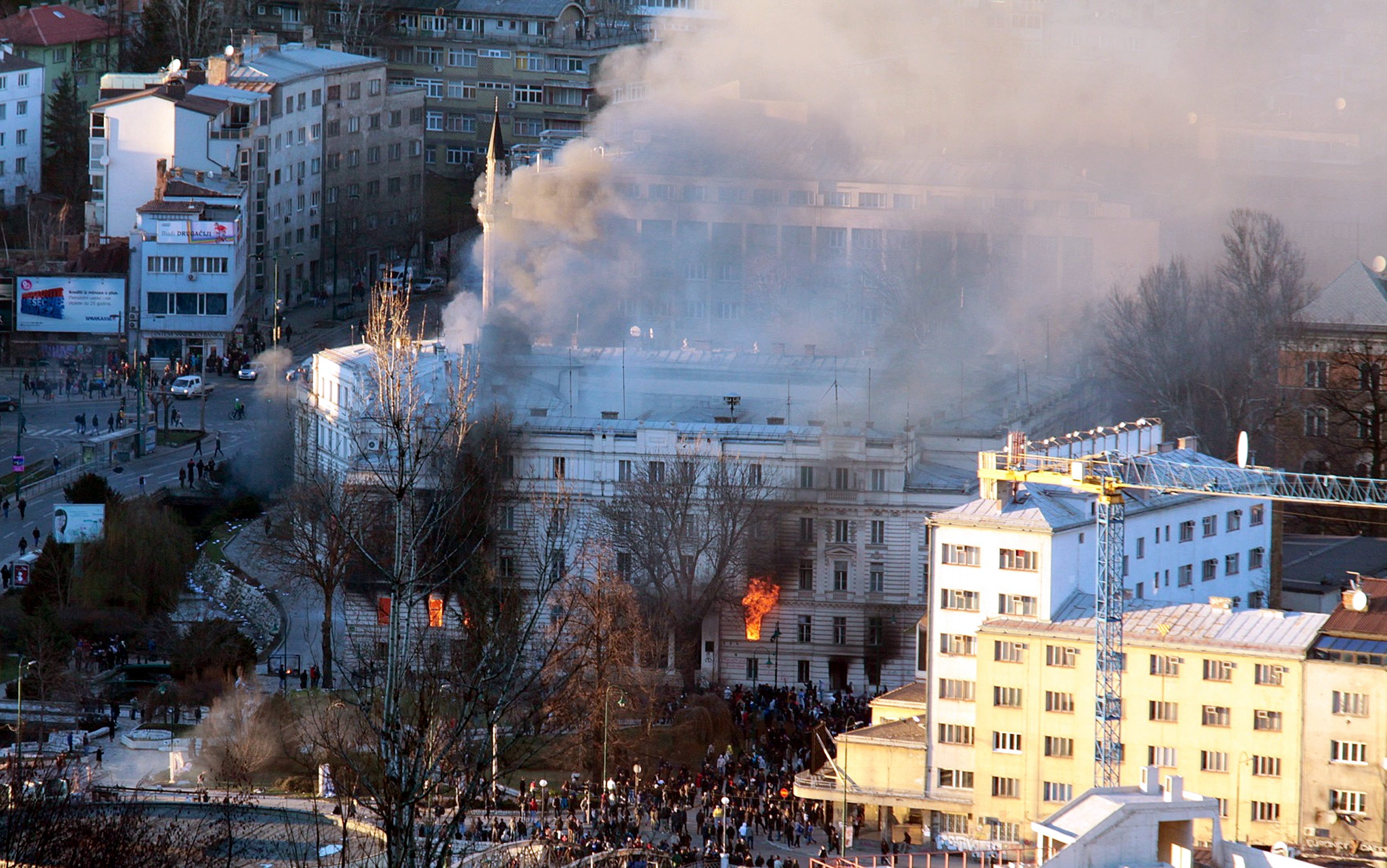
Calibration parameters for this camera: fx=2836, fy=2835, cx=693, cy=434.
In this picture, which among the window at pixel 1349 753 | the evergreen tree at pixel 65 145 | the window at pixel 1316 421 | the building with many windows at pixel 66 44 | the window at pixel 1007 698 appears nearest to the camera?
the window at pixel 1349 753

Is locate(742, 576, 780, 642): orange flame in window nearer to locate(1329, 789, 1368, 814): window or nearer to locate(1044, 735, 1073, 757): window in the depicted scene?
locate(1044, 735, 1073, 757): window

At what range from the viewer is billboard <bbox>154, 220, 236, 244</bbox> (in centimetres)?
7531

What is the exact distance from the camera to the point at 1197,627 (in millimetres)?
43656

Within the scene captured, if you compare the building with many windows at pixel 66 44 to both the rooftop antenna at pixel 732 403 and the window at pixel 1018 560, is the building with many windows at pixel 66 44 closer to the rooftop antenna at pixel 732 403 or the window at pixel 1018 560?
the rooftop antenna at pixel 732 403

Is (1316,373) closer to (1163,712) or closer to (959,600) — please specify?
(959,600)

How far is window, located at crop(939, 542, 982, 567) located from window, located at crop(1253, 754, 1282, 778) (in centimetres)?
610

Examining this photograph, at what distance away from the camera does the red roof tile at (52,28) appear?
Result: 3676 inches

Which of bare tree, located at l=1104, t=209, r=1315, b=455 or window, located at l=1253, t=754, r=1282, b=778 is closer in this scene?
window, located at l=1253, t=754, r=1282, b=778

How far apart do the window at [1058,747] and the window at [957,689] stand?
1.76 metres

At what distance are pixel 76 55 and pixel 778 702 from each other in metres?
51.8

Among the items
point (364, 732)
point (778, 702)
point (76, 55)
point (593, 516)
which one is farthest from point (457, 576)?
point (76, 55)

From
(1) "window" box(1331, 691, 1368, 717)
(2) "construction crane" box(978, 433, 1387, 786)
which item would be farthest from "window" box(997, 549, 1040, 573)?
(1) "window" box(1331, 691, 1368, 717)

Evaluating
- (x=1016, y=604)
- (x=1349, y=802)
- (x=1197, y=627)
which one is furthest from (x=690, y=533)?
(x=1349, y=802)

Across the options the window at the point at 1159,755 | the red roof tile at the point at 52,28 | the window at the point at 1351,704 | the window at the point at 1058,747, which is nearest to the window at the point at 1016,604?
the window at the point at 1058,747
